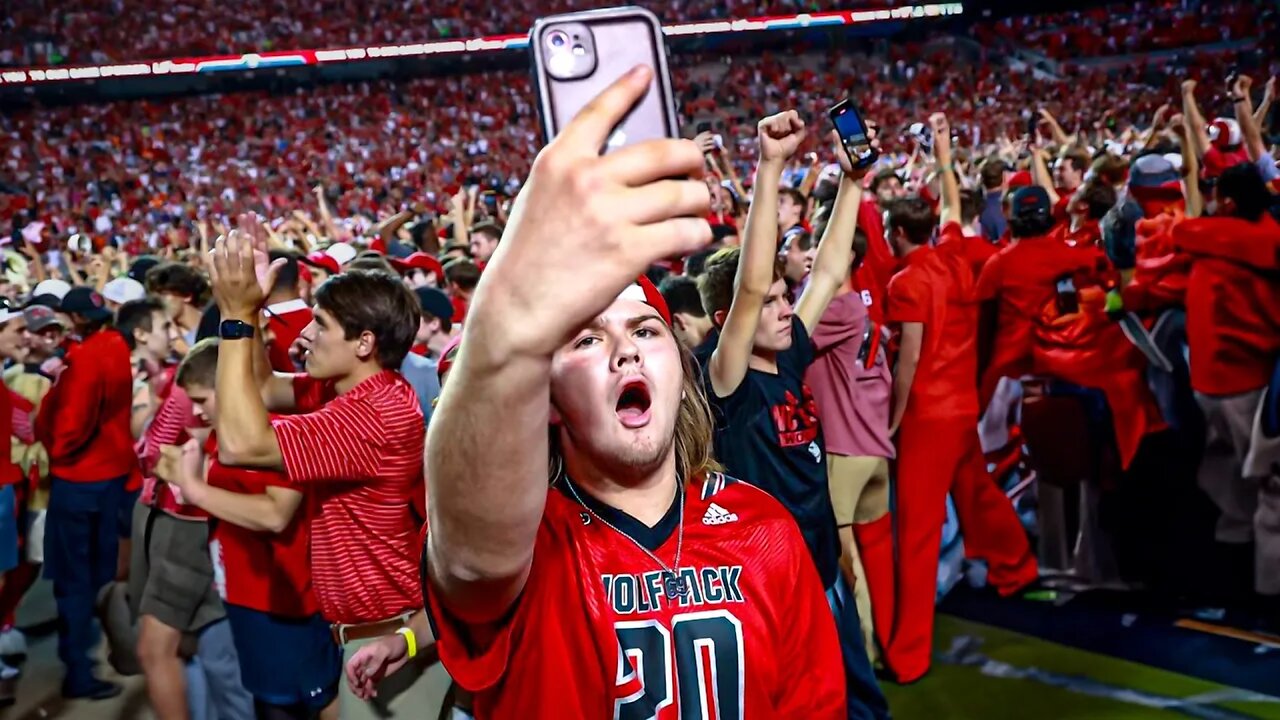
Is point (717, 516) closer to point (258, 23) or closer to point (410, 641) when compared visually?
point (410, 641)

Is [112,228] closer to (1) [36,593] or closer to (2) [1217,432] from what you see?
(1) [36,593]

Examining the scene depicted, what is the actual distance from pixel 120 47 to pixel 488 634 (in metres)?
32.2

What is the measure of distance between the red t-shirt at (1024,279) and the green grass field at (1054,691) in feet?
4.78

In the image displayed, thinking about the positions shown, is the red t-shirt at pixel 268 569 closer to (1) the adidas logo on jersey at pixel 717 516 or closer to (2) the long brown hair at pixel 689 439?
(2) the long brown hair at pixel 689 439

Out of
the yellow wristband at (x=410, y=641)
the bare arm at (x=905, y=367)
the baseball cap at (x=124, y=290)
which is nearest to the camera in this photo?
the yellow wristband at (x=410, y=641)

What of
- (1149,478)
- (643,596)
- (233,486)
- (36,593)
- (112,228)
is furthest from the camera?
(112,228)

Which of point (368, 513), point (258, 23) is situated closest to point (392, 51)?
point (258, 23)

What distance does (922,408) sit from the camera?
4949 millimetres

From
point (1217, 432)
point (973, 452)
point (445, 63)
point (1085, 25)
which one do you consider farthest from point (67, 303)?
point (1085, 25)

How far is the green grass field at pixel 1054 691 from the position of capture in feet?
14.2

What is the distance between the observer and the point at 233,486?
11.3 ft

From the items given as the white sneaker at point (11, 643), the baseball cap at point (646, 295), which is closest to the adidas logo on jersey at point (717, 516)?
the baseball cap at point (646, 295)

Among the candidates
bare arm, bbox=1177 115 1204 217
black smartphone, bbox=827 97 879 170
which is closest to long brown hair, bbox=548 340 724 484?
black smartphone, bbox=827 97 879 170

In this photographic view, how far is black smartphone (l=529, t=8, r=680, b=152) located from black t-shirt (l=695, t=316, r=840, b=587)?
87.0 inches
